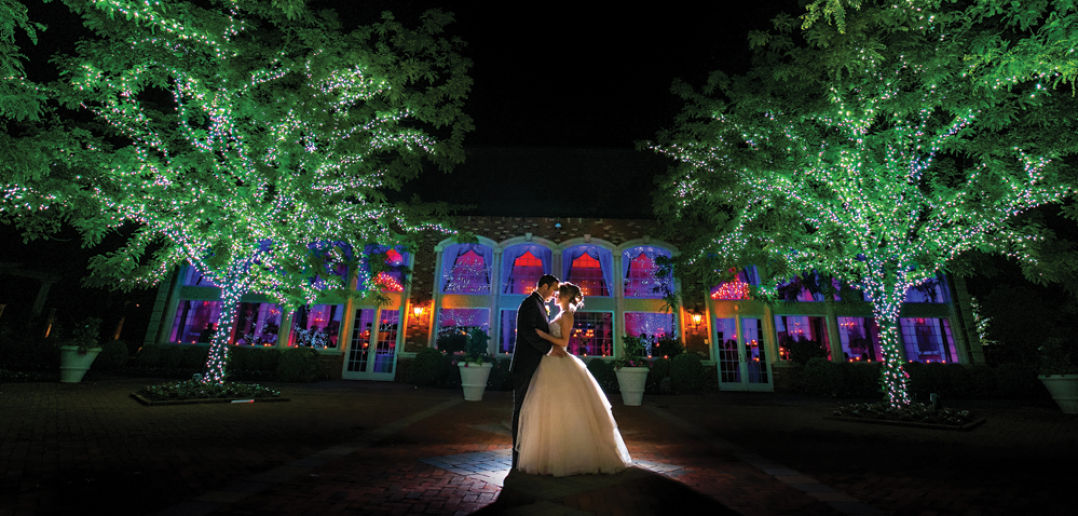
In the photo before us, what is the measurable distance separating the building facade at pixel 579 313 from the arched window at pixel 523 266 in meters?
0.04

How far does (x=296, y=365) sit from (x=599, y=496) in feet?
41.6

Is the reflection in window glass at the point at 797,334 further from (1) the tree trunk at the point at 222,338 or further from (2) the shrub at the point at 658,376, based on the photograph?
(1) the tree trunk at the point at 222,338


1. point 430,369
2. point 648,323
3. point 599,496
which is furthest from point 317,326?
point 599,496

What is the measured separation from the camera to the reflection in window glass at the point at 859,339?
14.6m

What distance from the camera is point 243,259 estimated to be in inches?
344

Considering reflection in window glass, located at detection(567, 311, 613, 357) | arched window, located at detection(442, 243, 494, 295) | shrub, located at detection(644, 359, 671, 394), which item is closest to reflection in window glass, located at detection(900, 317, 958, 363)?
shrub, located at detection(644, 359, 671, 394)

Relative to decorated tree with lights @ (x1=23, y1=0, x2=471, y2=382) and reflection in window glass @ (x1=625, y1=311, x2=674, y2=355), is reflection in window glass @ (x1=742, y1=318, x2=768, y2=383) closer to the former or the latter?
reflection in window glass @ (x1=625, y1=311, x2=674, y2=355)

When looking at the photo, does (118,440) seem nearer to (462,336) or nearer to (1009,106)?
(462,336)

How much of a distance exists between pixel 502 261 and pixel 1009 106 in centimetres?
1248

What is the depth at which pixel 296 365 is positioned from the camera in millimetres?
Result: 13070

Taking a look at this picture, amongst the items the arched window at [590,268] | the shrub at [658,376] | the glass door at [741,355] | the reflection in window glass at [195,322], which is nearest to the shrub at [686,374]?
the shrub at [658,376]

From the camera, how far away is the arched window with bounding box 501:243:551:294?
50.2ft

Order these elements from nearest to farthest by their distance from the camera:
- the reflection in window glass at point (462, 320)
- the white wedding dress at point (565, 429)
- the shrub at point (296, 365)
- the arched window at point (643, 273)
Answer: the white wedding dress at point (565, 429)
the shrub at point (296, 365)
the reflection in window glass at point (462, 320)
the arched window at point (643, 273)

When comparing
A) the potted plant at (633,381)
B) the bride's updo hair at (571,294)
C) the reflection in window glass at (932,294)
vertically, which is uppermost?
the reflection in window glass at (932,294)
